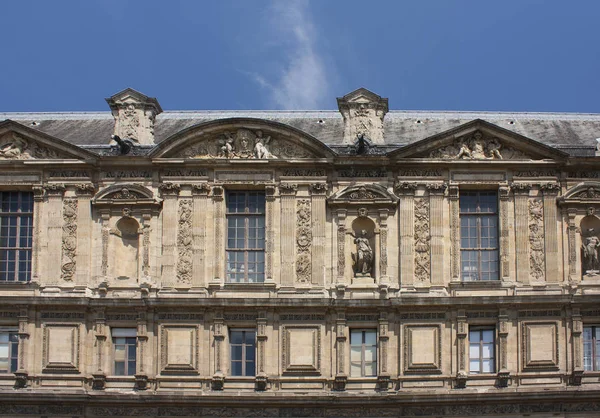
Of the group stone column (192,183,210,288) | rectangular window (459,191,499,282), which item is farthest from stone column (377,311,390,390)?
stone column (192,183,210,288)

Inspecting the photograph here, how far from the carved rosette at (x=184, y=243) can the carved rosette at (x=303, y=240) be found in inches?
108

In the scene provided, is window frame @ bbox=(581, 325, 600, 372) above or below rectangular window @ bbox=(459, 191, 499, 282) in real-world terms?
below

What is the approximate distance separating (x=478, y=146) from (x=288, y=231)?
211 inches

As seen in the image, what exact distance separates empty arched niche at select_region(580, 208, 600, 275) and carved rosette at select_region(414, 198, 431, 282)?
3.94 metres

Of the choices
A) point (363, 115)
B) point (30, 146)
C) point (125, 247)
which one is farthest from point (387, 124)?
point (30, 146)

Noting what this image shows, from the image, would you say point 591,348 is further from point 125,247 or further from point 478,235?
point 125,247

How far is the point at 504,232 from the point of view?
Answer: 32156mm

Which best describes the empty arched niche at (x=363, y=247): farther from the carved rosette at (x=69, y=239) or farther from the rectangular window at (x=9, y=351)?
the rectangular window at (x=9, y=351)

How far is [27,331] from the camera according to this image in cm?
3181

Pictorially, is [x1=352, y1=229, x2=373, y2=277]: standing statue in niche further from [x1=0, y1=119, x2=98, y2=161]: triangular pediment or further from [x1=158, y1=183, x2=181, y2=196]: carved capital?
[x1=0, y1=119, x2=98, y2=161]: triangular pediment

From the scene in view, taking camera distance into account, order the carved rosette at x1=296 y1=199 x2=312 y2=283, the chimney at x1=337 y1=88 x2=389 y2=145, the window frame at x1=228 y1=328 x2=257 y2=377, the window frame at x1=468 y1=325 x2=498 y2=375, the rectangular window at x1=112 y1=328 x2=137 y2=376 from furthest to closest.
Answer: the chimney at x1=337 y1=88 x2=389 y2=145
the carved rosette at x1=296 y1=199 x2=312 y2=283
the rectangular window at x1=112 y1=328 x2=137 y2=376
the window frame at x1=228 y1=328 x2=257 y2=377
the window frame at x1=468 y1=325 x2=498 y2=375

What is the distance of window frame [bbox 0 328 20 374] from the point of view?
32.0 meters

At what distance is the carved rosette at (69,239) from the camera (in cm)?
3219

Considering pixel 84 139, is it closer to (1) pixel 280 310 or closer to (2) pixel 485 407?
(1) pixel 280 310
